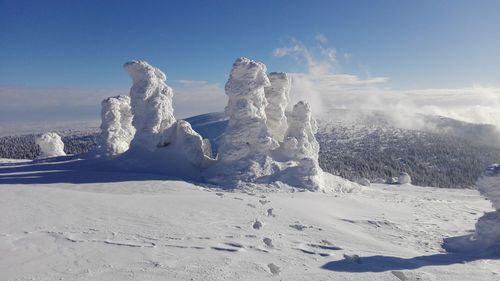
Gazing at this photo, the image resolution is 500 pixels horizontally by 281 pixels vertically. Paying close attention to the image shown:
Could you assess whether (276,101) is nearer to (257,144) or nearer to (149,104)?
(257,144)

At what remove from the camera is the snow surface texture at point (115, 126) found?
49.7 meters

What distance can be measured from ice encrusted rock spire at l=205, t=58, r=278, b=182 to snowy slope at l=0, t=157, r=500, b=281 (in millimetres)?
5791

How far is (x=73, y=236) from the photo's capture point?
738 inches

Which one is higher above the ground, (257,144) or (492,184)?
(257,144)

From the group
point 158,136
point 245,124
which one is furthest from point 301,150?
point 158,136

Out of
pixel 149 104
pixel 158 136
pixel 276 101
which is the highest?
pixel 276 101

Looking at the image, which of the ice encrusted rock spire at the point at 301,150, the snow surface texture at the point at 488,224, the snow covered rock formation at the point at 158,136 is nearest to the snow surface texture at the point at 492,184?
the snow surface texture at the point at 488,224

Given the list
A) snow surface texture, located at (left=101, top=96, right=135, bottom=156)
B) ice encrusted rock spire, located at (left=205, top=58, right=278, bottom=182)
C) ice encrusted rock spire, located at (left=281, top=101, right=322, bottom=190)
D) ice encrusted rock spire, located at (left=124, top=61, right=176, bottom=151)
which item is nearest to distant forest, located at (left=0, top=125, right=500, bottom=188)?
snow surface texture, located at (left=101, top=96, right=135, bottom=156)

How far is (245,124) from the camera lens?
4019cm

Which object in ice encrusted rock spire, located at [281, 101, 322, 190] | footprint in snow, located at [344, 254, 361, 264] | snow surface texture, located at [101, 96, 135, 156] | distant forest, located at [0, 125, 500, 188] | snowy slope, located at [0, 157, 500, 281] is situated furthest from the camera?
→ distant forest, located at [0, 125, 500, 188]

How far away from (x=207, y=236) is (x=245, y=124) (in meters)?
20.9

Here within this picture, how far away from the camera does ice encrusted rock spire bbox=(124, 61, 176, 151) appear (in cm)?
4316

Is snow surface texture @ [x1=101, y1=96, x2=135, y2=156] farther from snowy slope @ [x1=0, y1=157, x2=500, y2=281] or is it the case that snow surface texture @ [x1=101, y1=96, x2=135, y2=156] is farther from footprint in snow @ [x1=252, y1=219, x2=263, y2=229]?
footprint in snow @ [x1=252, y1=219, x2=263, y2=229]

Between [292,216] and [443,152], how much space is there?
18458 centimetres
